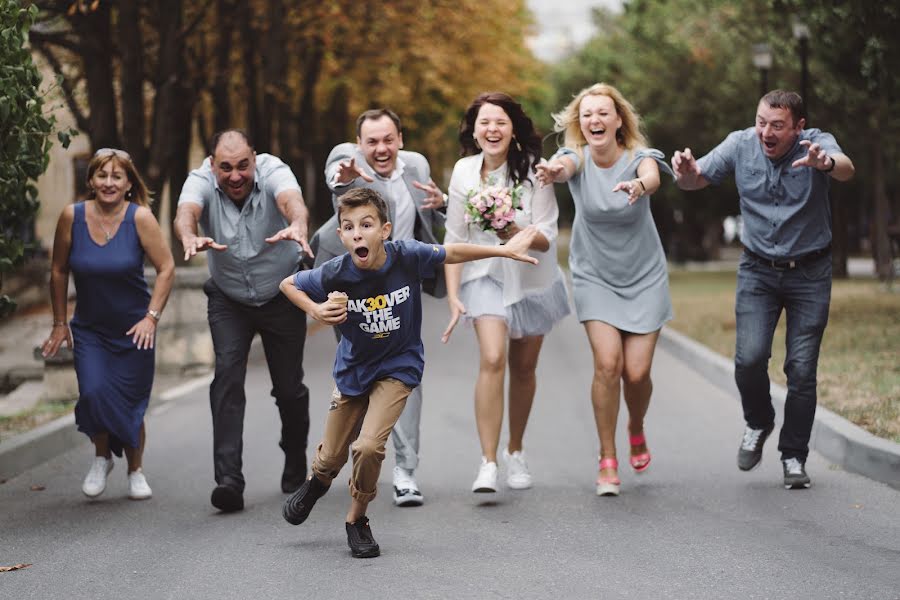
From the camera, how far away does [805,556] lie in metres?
5.81

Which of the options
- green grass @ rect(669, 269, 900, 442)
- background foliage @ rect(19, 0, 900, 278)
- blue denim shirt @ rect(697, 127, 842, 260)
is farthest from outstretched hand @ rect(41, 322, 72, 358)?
background foliage @ rect(19, 0, 900, 278)

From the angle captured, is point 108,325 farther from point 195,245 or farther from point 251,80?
point 251,80

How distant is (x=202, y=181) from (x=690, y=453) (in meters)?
3.59

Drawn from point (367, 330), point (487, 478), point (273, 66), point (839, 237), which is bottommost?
point (839, 237)

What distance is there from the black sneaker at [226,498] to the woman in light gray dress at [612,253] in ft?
6.10

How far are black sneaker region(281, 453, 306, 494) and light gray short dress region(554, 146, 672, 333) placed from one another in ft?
5.64

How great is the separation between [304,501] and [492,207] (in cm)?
176

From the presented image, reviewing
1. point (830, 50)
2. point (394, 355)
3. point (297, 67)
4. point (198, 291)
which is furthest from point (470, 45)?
point (394, 355)

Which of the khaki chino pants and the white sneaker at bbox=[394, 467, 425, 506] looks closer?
the khaki chino pants

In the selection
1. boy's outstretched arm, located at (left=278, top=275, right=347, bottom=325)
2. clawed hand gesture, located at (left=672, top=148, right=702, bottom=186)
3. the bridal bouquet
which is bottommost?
boy's outstretched arm, located at (left=278, top=275, right=347, bottom=325)

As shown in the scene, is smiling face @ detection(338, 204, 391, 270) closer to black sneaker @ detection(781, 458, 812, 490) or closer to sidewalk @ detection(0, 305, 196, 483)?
black sneaker @ detection(781, 458, 812, 490)

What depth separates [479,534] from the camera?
251 inches

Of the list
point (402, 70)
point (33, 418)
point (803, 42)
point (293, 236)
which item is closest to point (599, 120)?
point (293, 236)

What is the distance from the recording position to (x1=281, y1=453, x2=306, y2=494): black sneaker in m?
7.63
